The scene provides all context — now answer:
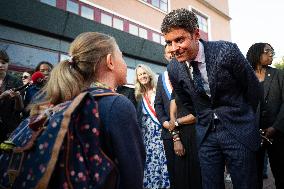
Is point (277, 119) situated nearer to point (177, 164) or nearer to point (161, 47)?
point (177, 164)

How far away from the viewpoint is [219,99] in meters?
2.46

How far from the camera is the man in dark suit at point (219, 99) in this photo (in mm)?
2367

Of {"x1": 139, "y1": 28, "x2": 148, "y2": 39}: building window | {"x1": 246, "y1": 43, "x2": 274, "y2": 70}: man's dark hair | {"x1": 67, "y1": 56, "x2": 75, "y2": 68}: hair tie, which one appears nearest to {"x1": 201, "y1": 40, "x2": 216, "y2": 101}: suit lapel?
{"x1": 67, "y1": 56, "x2": 75, "y2": 68}: hair tie

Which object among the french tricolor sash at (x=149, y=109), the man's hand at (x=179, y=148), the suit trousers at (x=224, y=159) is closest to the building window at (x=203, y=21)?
the french tricolor sash at (x=149, y=109)

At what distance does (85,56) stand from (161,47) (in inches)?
738

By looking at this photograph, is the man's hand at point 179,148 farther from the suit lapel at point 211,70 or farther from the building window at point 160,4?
the building window at point 160,4

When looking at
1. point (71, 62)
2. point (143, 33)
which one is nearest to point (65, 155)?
point (71, 62)

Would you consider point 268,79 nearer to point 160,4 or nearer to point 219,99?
point 219,99

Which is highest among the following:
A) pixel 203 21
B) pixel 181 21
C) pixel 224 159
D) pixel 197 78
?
pixel 203 21

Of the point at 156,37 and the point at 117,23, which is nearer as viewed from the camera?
the point at 117,23

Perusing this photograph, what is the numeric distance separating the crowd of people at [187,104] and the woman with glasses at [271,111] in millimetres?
12

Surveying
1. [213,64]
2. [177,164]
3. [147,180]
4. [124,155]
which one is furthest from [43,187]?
[147,180]

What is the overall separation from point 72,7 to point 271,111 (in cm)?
1357

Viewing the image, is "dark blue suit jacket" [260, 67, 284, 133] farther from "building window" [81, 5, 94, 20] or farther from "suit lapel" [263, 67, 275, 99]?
"building window" [81, 5, 94, 20]
